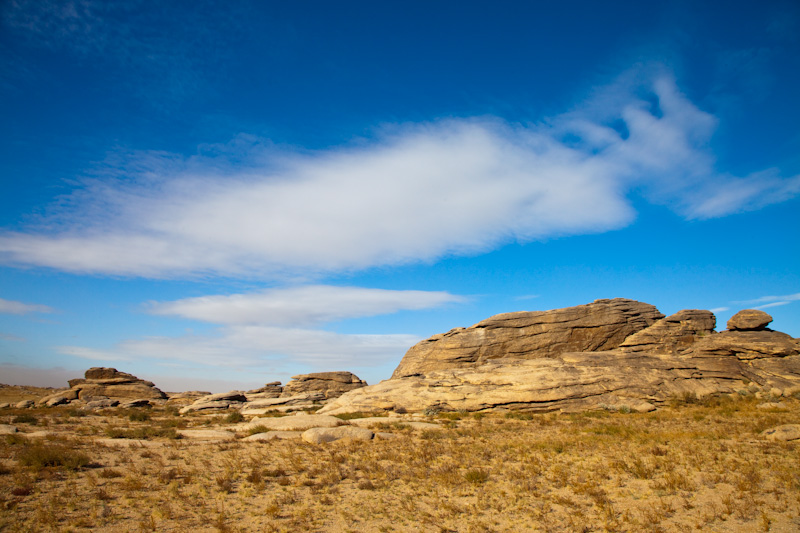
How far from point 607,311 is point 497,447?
25.2 metres

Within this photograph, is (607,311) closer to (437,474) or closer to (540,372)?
Answer: (540,372)

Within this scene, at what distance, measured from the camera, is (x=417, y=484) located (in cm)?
1114

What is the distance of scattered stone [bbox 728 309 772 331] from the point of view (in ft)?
105

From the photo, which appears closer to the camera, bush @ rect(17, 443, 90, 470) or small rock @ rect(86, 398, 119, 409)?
bush @ rect(17, 443, 90, 470)

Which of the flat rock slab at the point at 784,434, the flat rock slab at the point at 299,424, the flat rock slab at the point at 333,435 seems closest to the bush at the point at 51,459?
the flat rock slab at the point at 333,435

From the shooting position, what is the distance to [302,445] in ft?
57.0

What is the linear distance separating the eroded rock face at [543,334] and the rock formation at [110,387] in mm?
37854

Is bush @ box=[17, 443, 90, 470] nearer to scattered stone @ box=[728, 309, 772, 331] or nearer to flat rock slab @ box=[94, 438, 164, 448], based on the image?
flat rock slab @ box=[94, 438, 164, 448]

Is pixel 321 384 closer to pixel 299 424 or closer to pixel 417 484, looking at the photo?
pixel 299 424

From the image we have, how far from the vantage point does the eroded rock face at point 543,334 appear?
115 ft

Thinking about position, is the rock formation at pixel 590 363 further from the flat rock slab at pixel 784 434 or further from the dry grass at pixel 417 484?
the flat rock slab at pixel 784 434

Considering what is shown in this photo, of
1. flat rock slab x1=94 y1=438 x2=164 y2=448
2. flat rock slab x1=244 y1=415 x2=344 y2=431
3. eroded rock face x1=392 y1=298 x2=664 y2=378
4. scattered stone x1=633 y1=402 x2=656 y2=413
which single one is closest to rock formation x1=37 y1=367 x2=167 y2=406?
flat rock slab x1=244 y1=415 x2=344 y2=431

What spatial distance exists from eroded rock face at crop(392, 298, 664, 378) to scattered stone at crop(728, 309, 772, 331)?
5.37 meters

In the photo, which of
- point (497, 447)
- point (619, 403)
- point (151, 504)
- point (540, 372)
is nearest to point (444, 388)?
point (540, 372)
